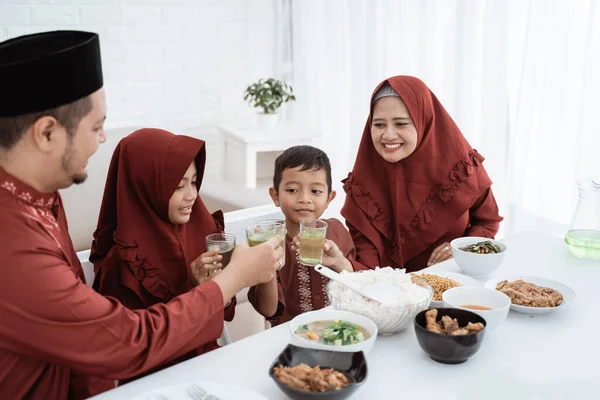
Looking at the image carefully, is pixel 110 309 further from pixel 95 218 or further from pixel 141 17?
pixel 141 17

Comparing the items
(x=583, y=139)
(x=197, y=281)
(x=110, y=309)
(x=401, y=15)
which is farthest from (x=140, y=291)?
(x=401, y=15)

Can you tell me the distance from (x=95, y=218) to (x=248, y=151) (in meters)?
1.05

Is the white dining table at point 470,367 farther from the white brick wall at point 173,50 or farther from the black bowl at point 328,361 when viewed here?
the white brick wall at point 173,50

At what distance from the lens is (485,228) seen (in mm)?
2434

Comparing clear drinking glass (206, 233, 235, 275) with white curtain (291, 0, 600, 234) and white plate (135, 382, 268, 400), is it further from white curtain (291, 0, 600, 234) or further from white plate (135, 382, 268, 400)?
white curtain (291, 0, 600, 234)

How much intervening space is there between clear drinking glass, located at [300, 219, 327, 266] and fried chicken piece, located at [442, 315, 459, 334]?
1.46 ft

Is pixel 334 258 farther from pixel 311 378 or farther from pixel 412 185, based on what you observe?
pixel 311 378

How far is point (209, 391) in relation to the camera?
1.23m

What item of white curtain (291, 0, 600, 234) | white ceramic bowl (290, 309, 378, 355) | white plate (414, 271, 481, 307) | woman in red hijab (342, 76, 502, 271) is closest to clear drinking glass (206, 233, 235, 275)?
white ceramic bowl (290, 309, 378, 355)

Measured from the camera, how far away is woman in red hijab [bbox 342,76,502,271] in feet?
7.65

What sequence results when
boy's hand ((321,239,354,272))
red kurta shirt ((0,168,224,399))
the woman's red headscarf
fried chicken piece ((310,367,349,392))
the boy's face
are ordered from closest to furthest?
fried chicken piece ((310,367,349,392)) < red kurta shirt ((0,168,224,399)) < the woman's red headscarf < boy's hand ((321,239,354,272)) < the boy's face

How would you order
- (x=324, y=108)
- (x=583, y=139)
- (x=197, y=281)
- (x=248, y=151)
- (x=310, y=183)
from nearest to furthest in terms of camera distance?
(x=197, y=281)
(x=310, y=183)
(x=583, y=139)
(x=248, y=151)
(x=324, y=108)

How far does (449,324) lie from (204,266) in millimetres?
710

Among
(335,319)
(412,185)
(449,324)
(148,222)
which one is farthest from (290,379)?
(412,185)
